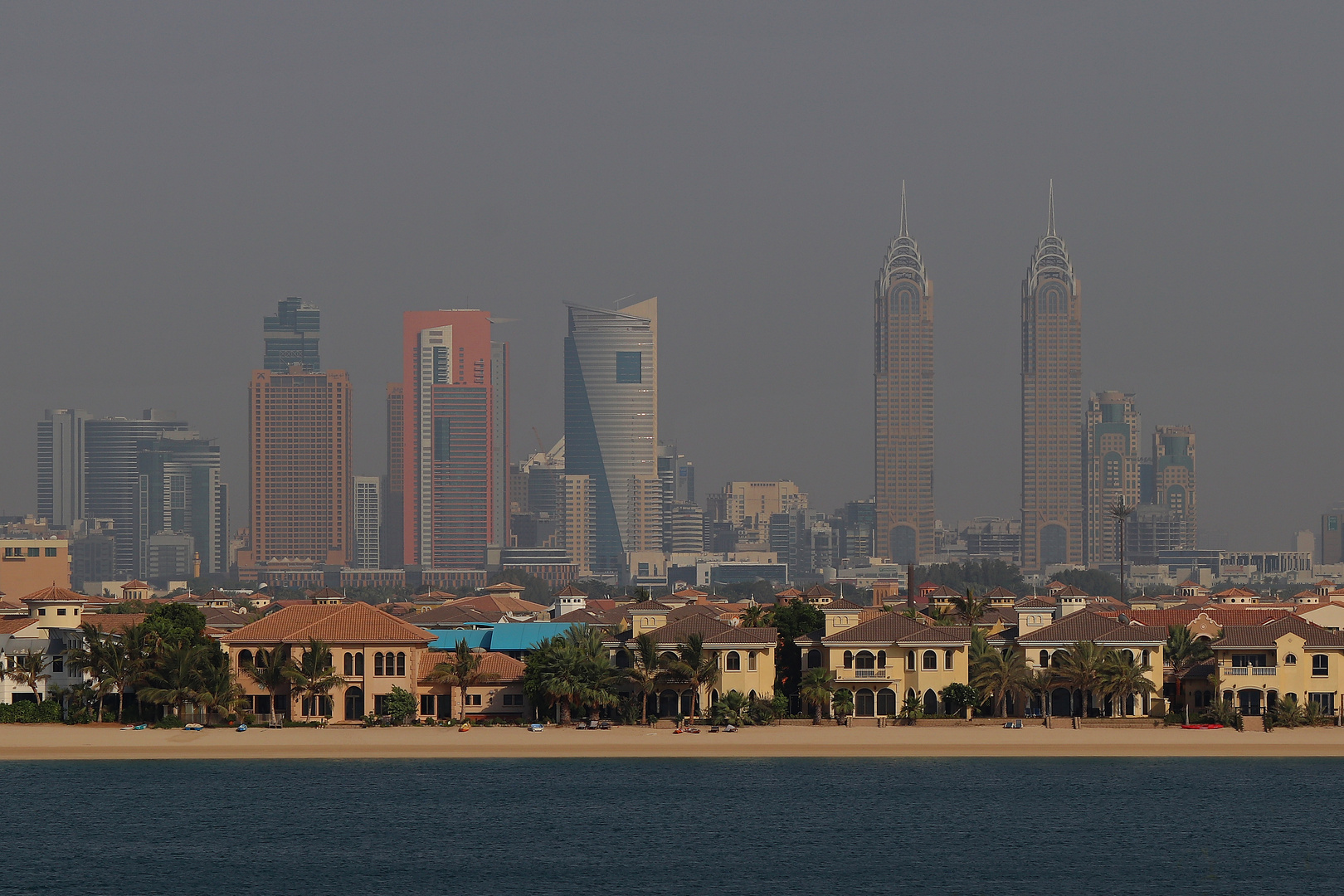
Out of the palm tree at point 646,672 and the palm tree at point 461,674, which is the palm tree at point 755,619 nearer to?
the palm tree at point 646,672

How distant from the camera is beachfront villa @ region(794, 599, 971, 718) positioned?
110 metres

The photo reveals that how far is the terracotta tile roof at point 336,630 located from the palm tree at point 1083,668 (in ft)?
107

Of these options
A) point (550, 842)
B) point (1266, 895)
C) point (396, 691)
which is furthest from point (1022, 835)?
point (396, 691)

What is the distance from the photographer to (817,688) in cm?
10969

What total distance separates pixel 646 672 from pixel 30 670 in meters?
32.0

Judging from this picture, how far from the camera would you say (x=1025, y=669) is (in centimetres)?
10975

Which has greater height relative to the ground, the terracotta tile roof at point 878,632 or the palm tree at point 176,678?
the terracotta tile roof at point 878,632

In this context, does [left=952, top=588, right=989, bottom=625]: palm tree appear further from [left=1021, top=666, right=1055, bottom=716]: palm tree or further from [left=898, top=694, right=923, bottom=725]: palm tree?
[left=898, top=694, right=923, bottom=725]: palm tree

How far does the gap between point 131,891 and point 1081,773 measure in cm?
4467

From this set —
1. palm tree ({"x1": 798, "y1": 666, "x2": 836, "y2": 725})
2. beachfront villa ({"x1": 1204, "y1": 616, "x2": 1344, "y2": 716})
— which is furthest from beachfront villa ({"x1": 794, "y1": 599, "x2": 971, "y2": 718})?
beachfront villa ({"x1": 1204, "y1": 616, "x2": 1344, "y2": 716})

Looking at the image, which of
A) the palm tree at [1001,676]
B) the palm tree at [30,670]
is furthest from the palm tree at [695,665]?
the palm tree at [30,670]

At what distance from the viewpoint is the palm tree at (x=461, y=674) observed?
11106 cm

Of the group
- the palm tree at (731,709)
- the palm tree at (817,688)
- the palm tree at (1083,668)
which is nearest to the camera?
the palm tree at (731,709)

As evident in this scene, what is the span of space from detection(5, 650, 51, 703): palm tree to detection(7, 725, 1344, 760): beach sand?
5032 millimetres
